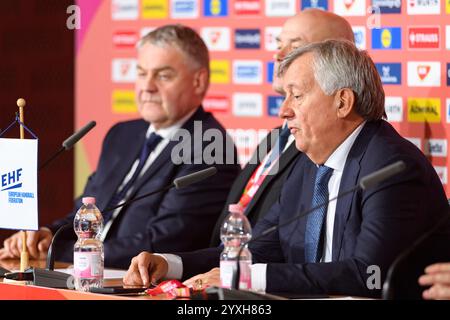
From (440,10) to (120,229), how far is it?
184 cm

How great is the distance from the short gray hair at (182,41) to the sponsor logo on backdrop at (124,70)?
859 mm

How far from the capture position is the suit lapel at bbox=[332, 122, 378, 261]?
343cm

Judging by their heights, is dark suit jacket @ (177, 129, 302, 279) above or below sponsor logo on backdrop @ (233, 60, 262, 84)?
below

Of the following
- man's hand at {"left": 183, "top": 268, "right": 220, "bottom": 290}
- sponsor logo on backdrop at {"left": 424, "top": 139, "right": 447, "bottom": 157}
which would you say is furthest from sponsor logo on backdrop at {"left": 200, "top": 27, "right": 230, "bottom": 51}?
man's hand at {"left": 183, "top": 268, "right": 220, "bottom": 290}

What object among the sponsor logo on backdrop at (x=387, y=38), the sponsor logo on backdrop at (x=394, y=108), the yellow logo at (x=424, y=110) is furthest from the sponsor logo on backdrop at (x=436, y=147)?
the sponsor logo on backdrop at (x=387, y=38)

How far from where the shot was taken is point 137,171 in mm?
4992

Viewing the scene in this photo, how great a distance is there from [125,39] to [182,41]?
1.00 m

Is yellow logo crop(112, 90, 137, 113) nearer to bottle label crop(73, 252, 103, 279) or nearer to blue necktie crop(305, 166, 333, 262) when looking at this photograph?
blue necktie crop(305, 166, 333, 262)

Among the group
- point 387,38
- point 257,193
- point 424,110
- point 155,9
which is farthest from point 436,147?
point 155,9

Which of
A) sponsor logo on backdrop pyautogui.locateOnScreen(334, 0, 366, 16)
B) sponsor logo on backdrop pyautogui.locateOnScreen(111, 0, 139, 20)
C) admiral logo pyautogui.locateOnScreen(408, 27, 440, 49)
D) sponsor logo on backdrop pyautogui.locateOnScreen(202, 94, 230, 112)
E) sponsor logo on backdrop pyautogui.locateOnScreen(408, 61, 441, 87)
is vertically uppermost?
sponsor logo on backdrop pyautogui.locateOnScreen(111, 0, 139, 20)

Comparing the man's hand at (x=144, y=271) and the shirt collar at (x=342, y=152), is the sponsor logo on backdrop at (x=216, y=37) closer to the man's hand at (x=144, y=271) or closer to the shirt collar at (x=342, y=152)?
the shirt collar at (x=342, y=152)

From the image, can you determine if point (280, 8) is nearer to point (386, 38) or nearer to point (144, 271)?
point (386, 38)

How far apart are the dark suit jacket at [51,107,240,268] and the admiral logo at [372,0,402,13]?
96 cm
